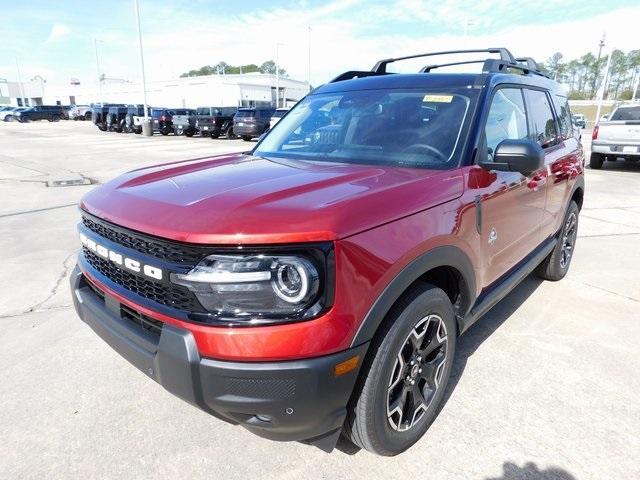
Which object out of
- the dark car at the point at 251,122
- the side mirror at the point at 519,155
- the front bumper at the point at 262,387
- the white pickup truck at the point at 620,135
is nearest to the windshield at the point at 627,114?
the white pickup truck at the point at 620,135

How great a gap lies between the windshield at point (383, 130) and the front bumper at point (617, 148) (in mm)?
11487

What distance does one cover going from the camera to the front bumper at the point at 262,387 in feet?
5.52

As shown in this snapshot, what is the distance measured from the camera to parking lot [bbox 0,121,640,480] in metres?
2.20

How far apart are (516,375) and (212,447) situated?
1.91 metres

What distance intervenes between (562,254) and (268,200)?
3750mm

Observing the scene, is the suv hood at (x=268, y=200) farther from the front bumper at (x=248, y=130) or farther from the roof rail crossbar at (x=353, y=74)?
the front bumper at (x=248, y=130)

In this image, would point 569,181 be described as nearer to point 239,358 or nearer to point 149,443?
point 239,358

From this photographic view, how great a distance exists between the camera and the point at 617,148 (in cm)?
1204

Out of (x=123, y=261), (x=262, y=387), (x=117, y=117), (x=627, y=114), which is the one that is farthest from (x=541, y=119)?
(x=117, y=117)

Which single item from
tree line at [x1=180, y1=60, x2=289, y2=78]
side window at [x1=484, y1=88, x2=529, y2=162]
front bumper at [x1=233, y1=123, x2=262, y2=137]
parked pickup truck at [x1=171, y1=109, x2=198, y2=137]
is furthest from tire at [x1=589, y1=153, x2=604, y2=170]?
tree line at [x1=180, y1=60, x2=289, y2=78]

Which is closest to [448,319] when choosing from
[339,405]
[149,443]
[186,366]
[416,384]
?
[416,384]

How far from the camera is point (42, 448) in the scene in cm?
229

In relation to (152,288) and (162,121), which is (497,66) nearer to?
(152,288)

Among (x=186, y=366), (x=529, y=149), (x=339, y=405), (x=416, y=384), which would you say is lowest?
(x=416, y=384)
